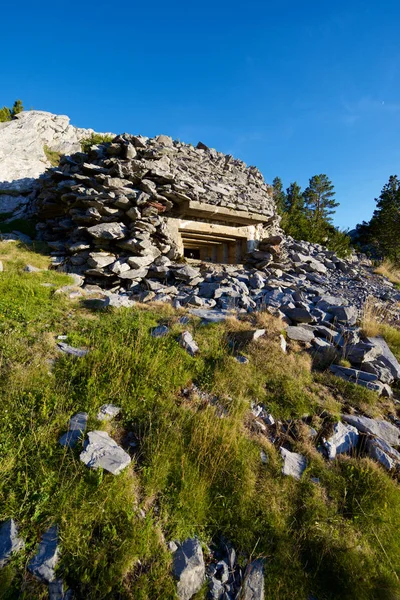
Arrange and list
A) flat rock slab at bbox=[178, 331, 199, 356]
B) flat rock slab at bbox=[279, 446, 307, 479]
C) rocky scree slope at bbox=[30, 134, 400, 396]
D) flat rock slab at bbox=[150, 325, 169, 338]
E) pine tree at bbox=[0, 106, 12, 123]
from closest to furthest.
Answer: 1. flat rock slab at bbox=[279, 446, 307, 479]
2. flat rock slab at bbox=[178, 331, 199, 356]
3. flat rock slab at bbox=[150, 325, 169, 338]
4. rocky scree slope at bbox=[30, 134, 400, 396]
5. pine tree at bbox=[0, 106, 12, 123]

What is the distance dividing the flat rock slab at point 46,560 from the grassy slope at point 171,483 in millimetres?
53

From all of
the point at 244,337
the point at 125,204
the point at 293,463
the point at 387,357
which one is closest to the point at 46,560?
the point at 293,463

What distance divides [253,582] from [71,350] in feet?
11.4

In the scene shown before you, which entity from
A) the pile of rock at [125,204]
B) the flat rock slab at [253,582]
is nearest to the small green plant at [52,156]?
the pile of rock at [125,204]

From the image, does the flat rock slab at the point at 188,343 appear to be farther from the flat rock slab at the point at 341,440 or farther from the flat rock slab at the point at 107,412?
the flat rock slab at the point at 341,440

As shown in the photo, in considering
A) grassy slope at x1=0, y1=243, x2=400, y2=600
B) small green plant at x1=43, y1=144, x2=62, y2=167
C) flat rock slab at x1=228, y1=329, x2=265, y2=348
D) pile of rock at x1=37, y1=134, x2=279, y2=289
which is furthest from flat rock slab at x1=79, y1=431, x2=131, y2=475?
small green plant at x1=43, y1=144, x2=62, y2=167

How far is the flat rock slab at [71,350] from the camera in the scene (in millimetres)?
4059

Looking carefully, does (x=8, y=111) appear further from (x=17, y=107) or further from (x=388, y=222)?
(x=388, y=222)

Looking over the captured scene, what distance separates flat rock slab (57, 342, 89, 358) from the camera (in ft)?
13.3

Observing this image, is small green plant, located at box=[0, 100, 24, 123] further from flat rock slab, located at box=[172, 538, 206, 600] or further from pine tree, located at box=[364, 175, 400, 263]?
pine tree, located at box=[364, 175, 400, 263]

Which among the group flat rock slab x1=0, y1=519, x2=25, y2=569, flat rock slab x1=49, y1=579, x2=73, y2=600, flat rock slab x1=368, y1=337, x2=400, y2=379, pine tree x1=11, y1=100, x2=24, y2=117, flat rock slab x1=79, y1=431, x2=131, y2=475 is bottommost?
flat rock slab x1=49, y1=579, x2=73, y2=600

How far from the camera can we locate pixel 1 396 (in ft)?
9.98

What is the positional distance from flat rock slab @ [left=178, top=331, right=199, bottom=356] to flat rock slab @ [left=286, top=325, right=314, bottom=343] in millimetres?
2148

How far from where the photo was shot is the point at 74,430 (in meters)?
2.87
